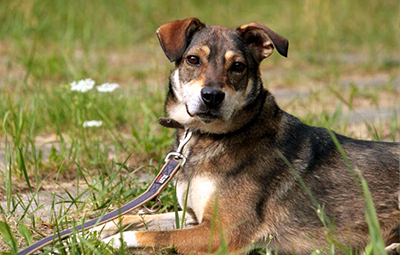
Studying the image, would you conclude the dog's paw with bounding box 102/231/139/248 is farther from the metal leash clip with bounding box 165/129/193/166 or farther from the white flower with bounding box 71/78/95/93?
the white flower with bounding box 71/78/95/93

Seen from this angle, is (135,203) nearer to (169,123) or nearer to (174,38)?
(169,123)

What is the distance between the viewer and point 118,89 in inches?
268

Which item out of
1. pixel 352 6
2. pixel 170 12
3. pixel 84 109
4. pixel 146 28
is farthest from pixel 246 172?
pixel 352 6

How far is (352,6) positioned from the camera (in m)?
12.0

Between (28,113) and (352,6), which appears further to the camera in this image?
(352,6)

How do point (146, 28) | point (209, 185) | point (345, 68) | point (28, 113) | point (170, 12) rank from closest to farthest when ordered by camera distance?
1. point (209, 185)
2. point (28, 113)
3. point (345, 68)
4. point (146, 28)
5. point (170, 12)

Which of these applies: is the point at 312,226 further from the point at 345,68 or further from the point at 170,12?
the point at 170,12

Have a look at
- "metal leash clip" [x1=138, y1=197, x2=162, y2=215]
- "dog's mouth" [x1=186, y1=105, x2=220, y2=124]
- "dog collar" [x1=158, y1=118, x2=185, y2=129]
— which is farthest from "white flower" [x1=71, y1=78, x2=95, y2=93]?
"dog's mouth" [x1=186, y1=105, x2=220, y2=124]

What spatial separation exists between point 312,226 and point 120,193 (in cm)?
124

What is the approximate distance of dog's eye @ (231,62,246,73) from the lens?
3518 millimetres

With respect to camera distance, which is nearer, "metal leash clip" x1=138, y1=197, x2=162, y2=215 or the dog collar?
the dog collar

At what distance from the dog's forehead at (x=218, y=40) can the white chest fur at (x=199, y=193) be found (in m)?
0.74

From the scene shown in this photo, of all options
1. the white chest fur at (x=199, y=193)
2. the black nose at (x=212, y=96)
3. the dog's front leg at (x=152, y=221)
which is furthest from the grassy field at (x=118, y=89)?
the black nose at (x=212, y=96)

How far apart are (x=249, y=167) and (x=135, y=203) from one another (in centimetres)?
66
